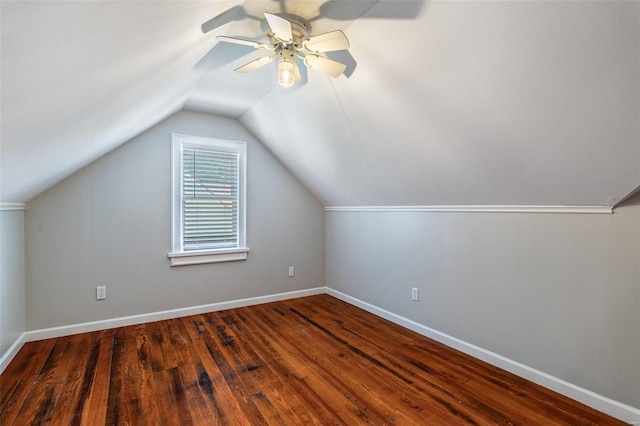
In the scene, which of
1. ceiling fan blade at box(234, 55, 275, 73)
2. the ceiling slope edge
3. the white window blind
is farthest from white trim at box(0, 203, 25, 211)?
ceiling fan blade at box(234, 55, 275, 73)

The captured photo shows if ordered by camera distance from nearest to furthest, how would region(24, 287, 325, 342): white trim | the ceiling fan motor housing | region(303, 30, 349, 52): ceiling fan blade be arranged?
region(303, 30, 349, 52): ceiling fan blade → the ceiling fan motor housing → region(24, 287, 325, 342): white trim

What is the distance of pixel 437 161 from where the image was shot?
91.9 inches

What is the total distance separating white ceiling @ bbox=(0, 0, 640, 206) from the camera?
1.08m

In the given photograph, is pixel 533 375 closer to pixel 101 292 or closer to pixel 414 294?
pixel 414 294

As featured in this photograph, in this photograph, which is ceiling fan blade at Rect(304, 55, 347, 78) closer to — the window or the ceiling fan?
the ceiling fan

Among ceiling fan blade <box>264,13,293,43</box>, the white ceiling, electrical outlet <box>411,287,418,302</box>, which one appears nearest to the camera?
the white ceiling

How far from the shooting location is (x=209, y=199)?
3.61 metres

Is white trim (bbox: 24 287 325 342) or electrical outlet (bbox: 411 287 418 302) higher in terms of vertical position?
electrical outlet (bbox: 411 287 418 302)

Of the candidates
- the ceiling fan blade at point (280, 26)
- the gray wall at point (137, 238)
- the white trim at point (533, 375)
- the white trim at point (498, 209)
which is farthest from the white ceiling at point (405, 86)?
the white trim at point (533, 375)

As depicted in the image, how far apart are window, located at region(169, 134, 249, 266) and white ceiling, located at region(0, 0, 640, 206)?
801 mm

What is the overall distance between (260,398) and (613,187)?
244 centimetres

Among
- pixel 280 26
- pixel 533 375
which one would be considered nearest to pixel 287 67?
pixel 280 26

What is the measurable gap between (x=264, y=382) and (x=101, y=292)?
2.04m

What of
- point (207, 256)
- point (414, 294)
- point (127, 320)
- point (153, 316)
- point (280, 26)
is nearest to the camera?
point (280, 26)
